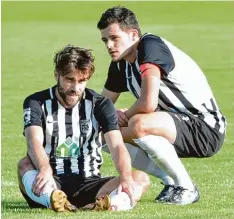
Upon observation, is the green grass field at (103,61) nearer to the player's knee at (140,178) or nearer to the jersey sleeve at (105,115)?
the player's knee at (140,178)

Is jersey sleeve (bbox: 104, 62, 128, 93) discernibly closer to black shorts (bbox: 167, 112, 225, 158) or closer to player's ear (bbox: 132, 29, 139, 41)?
player's ear (bbox: 132, 29, 139, 41)

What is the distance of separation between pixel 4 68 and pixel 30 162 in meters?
17.1

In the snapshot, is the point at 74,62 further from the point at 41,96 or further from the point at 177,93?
the point at 177,93

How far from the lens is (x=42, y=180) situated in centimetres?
720

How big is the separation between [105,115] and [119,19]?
1052 millimetres

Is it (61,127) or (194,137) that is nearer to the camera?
(61,127)

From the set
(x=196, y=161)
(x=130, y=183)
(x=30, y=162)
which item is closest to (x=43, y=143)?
(x=30, y=162)

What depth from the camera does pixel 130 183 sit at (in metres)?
7.36

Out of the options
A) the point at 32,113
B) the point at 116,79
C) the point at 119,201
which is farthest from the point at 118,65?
the point at 119,201

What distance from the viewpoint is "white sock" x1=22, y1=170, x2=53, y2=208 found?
24.0 feet

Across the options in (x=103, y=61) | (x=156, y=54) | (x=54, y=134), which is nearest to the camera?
(x=54, y=134)

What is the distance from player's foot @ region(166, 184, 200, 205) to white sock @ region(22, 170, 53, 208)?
1119mm

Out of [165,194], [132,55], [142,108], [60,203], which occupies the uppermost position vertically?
[132,55]

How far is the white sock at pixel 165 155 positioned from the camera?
8.06 meters
